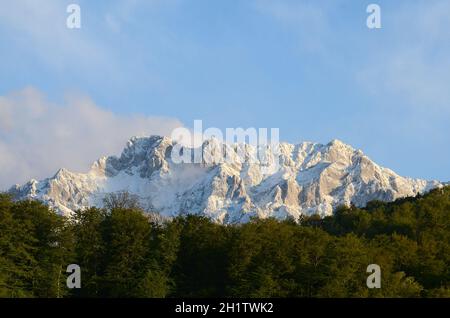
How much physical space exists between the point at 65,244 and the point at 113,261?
651 centimetres

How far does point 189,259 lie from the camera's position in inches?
3725

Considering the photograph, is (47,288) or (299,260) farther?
(299,260)

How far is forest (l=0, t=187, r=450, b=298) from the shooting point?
82938 mm

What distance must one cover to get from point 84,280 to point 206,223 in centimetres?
2157

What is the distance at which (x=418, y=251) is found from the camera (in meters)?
101

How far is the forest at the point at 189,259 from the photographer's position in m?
82.9
